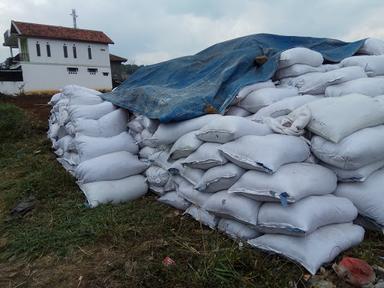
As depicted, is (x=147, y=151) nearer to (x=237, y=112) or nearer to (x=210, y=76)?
(x=237, y=112)

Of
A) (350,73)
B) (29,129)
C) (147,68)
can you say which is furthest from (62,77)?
(350,73)

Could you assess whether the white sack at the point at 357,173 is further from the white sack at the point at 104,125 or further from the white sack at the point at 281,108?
the white sack at the point at 104,125

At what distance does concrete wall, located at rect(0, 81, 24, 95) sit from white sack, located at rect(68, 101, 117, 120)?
15.6 metres

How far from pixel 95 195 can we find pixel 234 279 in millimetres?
1483

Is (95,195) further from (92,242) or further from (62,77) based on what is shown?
(62,77)

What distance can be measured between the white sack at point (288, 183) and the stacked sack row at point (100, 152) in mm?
1162

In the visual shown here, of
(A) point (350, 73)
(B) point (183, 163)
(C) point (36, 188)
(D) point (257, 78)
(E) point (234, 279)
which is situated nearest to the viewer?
(E) point (234, 279)

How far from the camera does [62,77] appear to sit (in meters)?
21.6

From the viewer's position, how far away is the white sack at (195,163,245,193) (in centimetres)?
203

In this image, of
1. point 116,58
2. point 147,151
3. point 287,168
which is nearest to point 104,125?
point 147,151

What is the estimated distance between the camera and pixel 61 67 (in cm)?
2152

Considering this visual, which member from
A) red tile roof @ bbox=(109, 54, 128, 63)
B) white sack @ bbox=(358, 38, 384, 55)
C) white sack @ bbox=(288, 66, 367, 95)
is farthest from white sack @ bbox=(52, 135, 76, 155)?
red tile roof @ bbox=(109, 54, 128, 63)

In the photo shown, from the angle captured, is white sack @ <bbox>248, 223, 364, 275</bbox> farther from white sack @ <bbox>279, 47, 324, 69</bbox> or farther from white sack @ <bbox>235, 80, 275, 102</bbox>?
white sack @ <bbox>279, 47, 324, 69</bbox>

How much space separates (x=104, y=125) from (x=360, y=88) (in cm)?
227
